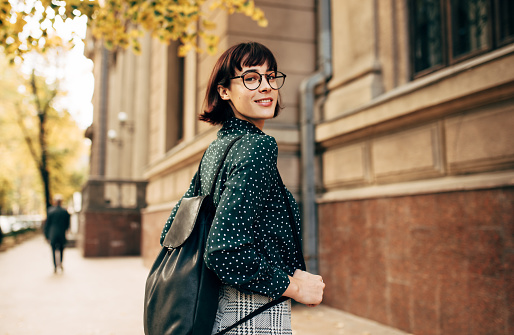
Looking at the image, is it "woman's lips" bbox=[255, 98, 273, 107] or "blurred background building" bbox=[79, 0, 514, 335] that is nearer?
"woman's lips" bbox=[255, 98, 273, 107]

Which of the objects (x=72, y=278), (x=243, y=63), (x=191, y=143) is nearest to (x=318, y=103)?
(x=191, y=143)

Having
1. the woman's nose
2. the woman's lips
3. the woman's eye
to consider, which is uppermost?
the woman's eye

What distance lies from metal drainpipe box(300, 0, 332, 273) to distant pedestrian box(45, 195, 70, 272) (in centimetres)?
767

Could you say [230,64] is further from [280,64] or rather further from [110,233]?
[110,233]

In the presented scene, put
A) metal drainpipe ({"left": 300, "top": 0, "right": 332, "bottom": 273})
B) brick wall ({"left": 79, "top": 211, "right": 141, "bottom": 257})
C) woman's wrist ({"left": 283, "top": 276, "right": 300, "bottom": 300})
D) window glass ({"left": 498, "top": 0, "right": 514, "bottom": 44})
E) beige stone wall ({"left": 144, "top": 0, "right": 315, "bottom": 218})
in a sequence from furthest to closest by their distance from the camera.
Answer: brick wall ({"left": 79, "top": 211, "right": 141, "bottom": 257})
beige stone wall ({"left": 144, "top": 0, "right": 315, "bottom": 218})
metal drainpipe ({"left": 300, "top": 0, "right": 332, "bottom": 273})
window glass ({"left": 498, "top": 0, "right": 514, "bottom": 44})
woman's wrist ({"left": 283, "top": 276, "right": 300, "bottom": 300})

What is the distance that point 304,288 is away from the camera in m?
1.61

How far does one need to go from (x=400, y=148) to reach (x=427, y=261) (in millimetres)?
1405

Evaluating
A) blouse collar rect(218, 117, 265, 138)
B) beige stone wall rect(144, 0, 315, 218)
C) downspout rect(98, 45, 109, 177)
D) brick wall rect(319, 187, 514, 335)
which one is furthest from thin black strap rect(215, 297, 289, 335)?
downspout rect(98, 45, 109, 177)

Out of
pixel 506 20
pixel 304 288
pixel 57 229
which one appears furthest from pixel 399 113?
pixel 57 229

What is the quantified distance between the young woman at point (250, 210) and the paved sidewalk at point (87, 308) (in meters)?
4.09

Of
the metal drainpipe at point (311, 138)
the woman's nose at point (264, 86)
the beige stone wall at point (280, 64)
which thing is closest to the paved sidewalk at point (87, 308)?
the metal drainpipe at point (311, 138)

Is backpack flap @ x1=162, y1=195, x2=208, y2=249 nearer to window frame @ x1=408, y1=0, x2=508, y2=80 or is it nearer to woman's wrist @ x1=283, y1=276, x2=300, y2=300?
woman's wrist @ x1=283, y1=276, x2=300, y2=300

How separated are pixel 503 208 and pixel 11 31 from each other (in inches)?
246

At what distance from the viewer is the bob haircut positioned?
70.0 inches
